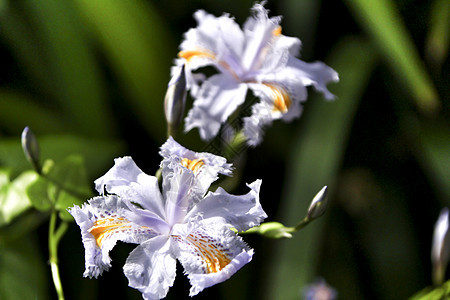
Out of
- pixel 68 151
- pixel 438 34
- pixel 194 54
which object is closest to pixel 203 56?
pixel 194 54

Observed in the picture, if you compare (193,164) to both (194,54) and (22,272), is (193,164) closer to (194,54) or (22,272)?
(194,54)

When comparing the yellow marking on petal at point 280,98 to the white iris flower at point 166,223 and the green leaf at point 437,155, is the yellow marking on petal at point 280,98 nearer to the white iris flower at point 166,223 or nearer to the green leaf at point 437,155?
the white iris flower at point 166,223

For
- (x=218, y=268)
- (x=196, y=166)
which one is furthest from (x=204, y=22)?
(x=218, y=268)

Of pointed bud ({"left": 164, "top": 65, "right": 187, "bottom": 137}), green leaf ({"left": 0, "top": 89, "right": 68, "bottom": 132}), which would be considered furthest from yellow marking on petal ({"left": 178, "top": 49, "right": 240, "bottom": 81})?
green leaf ({"left": 0, "top": 89, "right": 68, "bottom": 132})

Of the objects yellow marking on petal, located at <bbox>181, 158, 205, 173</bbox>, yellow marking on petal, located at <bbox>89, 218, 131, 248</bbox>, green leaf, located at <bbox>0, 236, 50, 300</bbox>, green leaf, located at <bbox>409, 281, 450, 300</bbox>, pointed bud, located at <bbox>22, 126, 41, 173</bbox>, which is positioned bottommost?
green leaf, located at <bbox>0, 236, 50, 300</bbox>

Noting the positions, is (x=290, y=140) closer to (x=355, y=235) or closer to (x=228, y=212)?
(x=355, y=235)

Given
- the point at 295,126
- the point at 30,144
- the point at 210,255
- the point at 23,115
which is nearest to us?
the point at 210,255

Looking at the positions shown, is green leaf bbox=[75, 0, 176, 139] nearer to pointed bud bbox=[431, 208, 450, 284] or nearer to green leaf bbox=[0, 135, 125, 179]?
green leaf bbox=[0, 135, 125, 179]
